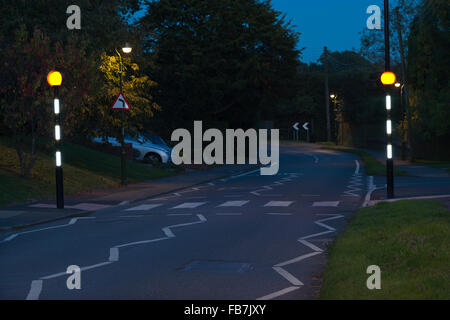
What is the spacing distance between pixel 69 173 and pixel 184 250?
14.9m

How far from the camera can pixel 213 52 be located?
139ft

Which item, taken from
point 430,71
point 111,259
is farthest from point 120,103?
point 430,71

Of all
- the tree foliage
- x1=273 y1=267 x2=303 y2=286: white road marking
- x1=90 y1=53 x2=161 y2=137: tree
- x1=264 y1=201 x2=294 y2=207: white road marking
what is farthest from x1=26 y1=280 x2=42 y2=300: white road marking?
the tree foliage

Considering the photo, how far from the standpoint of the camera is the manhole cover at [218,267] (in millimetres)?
9328

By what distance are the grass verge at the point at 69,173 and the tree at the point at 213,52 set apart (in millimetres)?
9490

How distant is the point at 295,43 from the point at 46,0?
23961mm

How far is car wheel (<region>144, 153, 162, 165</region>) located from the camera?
35781 mm

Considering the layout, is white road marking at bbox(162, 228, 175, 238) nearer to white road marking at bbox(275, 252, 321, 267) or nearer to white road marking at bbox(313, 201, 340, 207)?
white road marking at bbox(275, 252, 321, 267)

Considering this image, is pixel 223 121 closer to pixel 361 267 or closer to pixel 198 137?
pixel 198 137

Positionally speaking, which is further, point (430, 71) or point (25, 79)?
point (430, 71)

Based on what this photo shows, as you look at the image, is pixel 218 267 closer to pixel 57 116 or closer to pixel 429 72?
pixel 57 116

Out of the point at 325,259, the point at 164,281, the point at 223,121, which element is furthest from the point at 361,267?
the point at 223,121

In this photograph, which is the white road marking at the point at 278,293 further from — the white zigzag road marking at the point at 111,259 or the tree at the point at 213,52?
the tree at the point at 213,52

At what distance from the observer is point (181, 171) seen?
34.5 metres
